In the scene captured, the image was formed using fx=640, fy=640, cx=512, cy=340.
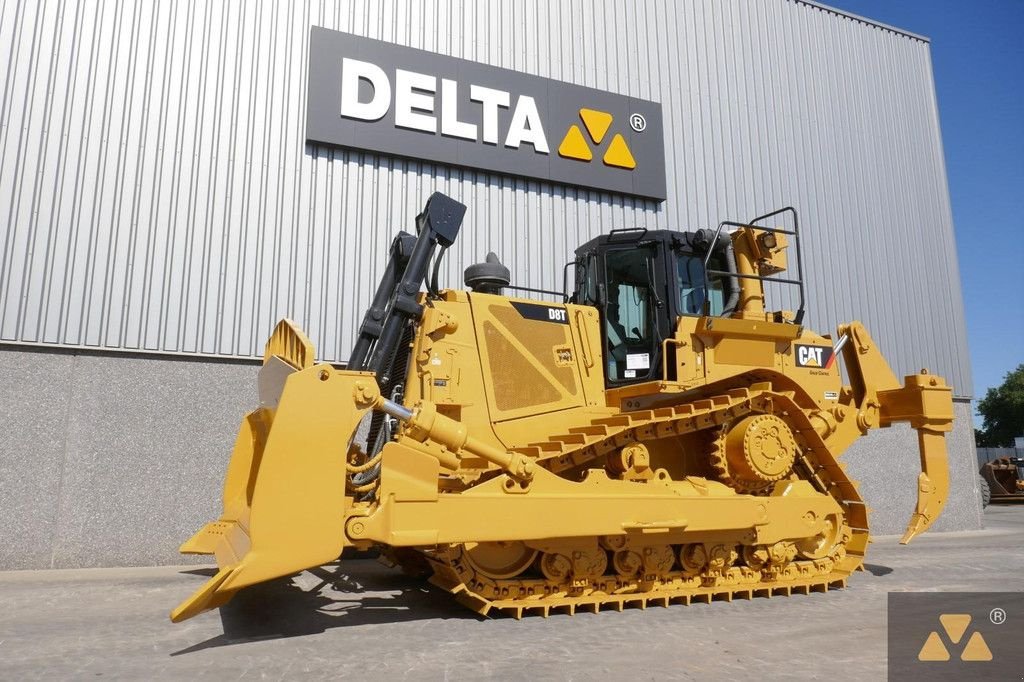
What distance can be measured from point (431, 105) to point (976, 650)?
9.89 meters

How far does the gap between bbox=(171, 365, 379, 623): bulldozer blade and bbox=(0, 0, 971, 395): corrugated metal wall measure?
16.8 feet

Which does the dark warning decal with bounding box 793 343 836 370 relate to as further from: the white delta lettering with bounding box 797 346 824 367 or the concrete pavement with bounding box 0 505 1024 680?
the concrete pavement with bounding box 0 505 1024 680

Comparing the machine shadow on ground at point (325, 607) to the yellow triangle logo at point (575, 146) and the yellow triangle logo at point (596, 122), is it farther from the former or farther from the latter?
the yellow triangle logo at point (596, 122)

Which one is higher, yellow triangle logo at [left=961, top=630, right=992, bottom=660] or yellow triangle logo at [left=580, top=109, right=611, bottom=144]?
yellow triangle logo at [left=580, top=109, right=611, bottom=144]

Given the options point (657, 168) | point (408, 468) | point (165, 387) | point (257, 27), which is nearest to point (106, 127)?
point (257, 27)

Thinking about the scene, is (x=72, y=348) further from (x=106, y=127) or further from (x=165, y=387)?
(x=106, y=127)

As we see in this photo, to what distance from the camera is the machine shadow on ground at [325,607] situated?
4.99 meters

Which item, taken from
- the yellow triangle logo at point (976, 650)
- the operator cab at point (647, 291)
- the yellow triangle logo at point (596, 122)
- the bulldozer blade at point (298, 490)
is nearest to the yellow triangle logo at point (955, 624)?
the yellow triangle logo at point (976, 650)

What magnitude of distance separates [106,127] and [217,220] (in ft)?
6.27

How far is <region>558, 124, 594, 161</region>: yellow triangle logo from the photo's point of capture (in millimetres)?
11609

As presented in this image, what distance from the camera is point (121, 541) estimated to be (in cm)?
826

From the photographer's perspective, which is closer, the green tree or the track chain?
the track chain

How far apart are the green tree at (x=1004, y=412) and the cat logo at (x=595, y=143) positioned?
64.5 m

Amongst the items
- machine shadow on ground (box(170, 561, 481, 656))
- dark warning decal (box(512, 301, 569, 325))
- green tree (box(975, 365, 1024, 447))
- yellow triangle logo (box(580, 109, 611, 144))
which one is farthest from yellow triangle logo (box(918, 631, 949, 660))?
green tree (box(975, 365, 1024, 447))
